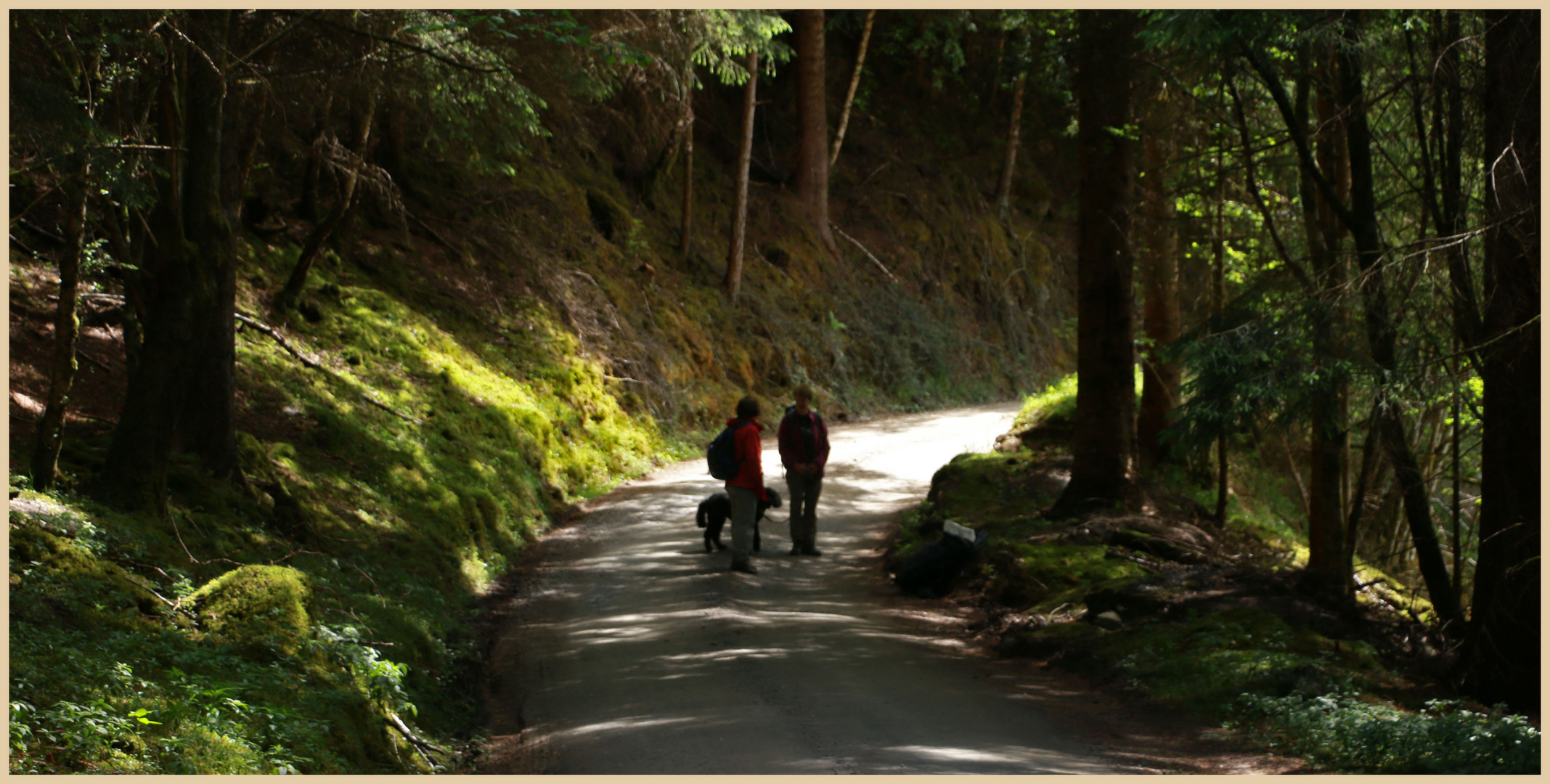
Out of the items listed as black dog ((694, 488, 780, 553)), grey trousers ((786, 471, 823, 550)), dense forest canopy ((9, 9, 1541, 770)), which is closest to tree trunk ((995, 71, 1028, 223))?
dense forest canopy ((9, 9, 1541, 770))

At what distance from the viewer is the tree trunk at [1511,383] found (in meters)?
7.32

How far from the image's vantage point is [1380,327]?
8.39 m

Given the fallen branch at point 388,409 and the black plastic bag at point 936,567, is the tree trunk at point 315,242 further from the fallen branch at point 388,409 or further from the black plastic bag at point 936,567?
the black plastic bag at point 936,567

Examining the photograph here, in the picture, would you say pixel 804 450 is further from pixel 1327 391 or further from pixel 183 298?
pixel 183 298

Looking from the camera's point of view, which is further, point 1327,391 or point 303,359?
point 303,359

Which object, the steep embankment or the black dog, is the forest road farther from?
the steep embankment

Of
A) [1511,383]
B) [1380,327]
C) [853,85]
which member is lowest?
[1511,383]

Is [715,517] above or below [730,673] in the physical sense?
above

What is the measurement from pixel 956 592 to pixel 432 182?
51.1 ft

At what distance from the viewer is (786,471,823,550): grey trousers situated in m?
12.3

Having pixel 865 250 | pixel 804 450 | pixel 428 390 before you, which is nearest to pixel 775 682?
pixel 804 450

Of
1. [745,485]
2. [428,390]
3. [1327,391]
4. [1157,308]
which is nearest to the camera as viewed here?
[1327,391]

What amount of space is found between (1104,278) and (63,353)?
34.7ft

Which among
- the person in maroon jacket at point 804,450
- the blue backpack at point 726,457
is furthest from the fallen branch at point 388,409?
A: the person in maroon jacket at point 804,450
